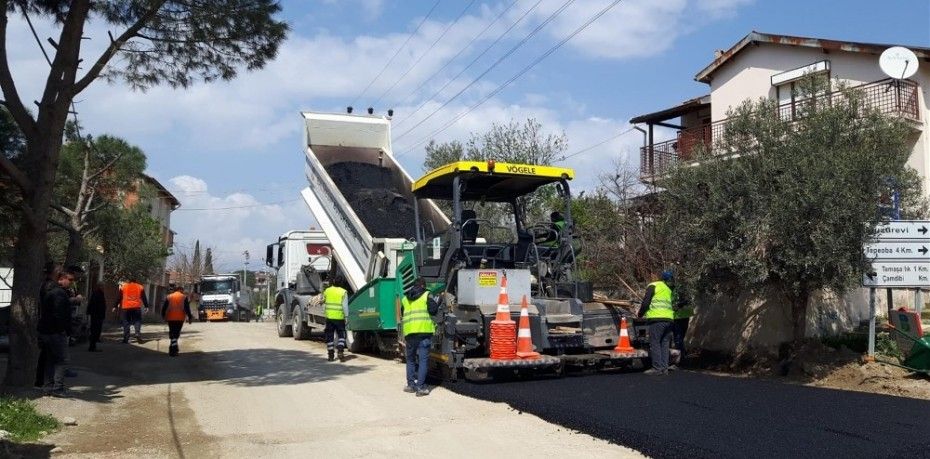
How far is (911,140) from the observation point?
659 inches

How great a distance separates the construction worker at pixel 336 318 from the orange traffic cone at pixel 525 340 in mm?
4459

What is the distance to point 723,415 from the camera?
707 centimetres

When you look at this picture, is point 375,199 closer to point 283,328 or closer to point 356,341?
point 356,341

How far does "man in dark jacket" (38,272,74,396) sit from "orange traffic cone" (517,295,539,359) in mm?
5172

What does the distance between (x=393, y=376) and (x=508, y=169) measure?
3248mm

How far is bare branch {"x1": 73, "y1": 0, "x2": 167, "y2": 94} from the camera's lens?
952 cm

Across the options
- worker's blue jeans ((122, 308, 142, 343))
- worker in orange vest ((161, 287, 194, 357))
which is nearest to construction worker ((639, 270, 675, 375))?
worker in orange vest ((161, 287, 194, 357))

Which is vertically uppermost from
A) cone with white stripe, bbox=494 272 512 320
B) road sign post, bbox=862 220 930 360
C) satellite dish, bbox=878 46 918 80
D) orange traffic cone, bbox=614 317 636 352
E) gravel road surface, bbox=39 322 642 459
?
satellite dish, bbox=878 46 918 80

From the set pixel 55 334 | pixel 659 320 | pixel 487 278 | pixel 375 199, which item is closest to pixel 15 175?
pixel 55 334

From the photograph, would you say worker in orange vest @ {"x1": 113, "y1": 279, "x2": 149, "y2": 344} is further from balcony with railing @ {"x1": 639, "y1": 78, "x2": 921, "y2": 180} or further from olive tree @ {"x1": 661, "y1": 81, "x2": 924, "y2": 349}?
olive tree @ {"x1": 661, "y1": 81, "x2": 924, "y2": 349}

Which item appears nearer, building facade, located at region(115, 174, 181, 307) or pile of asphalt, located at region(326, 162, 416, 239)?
pile of asphalt, located at region(326, 162, 416, 239)

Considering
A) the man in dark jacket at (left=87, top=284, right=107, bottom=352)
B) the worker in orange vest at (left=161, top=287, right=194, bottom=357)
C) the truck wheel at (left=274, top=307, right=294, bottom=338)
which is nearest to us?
the worker in orange vest at (left=161, top=287, right=194, bottom=357)

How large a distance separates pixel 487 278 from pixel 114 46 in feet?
17.6

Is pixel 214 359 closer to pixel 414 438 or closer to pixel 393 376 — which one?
pixel 393 376
